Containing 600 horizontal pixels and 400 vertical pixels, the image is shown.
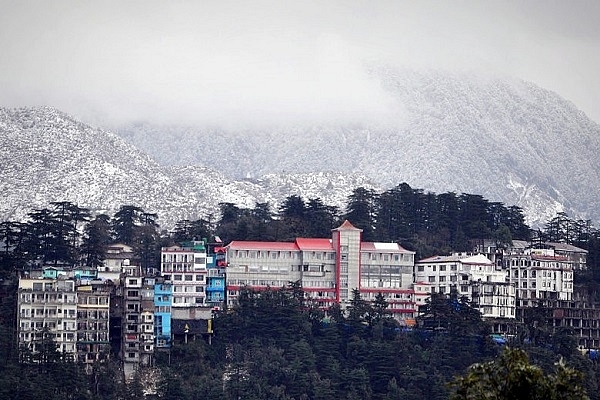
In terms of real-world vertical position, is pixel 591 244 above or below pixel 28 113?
below

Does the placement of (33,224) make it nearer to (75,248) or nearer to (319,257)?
(75,248)

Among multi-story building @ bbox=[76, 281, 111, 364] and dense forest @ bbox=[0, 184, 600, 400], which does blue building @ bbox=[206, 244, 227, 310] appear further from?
multi-story building @ bbox=[76, 281, 111, 364]

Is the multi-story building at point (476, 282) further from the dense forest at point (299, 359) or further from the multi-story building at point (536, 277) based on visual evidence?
the dense forest at point (299, 359)

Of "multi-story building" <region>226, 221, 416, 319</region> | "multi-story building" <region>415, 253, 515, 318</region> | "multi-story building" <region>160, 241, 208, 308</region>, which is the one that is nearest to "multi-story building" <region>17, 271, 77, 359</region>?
"multi-story building" <region>160, 241, 208, 308</region>

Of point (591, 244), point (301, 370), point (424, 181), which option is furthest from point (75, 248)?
point (424, 181)

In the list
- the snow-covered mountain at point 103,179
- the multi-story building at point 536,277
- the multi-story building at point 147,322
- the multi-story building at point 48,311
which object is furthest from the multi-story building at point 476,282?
the snow-covered mountain at point 103,179
